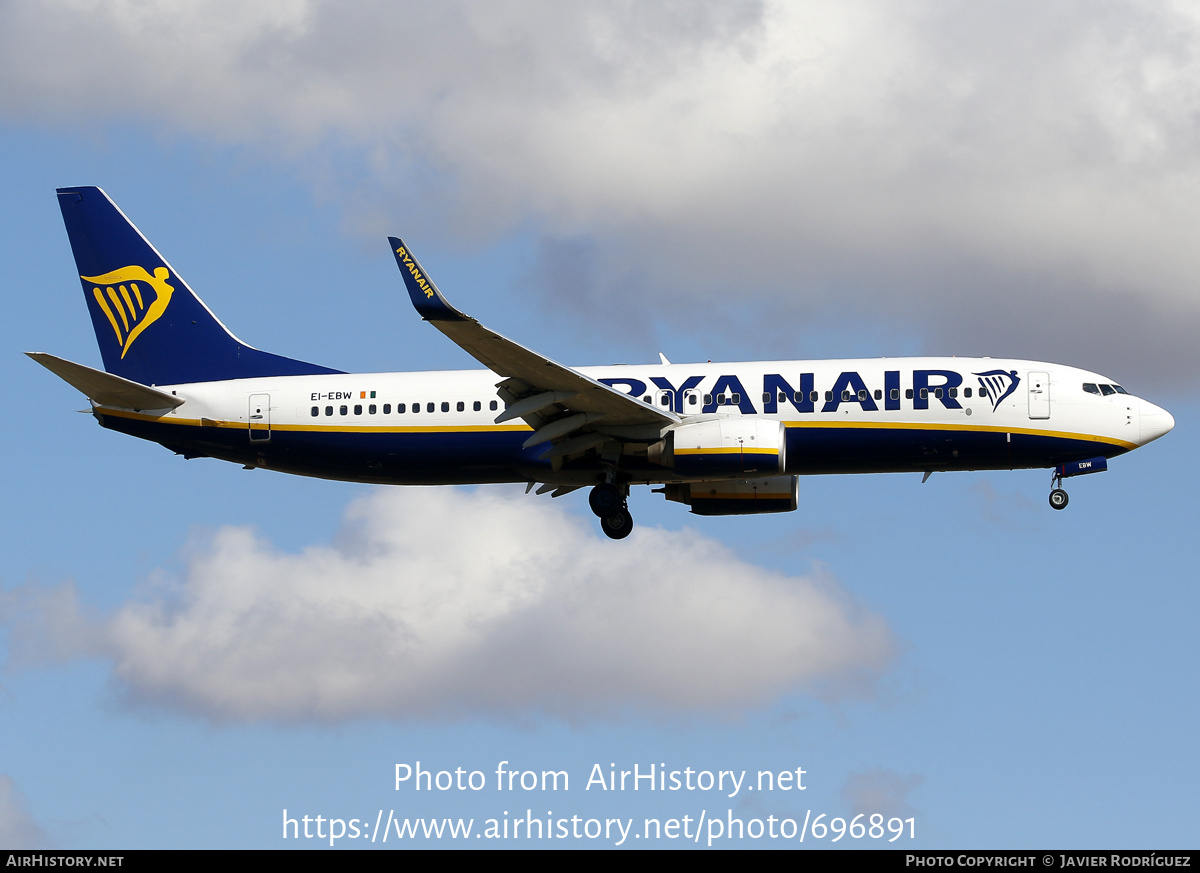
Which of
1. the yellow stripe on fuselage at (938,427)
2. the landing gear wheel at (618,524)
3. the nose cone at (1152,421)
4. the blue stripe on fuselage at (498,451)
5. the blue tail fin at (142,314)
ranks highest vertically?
the blue tail fin at (142,314)

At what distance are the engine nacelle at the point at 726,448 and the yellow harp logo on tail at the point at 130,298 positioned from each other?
18.8m

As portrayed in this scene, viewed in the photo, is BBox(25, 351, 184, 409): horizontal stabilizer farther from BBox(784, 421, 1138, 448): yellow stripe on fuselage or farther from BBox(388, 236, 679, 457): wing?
BBox(784, 421, 1138, 448): yellow stripe on fuselage

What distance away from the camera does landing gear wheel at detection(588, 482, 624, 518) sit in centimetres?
4606

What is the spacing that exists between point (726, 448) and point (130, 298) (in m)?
22.1

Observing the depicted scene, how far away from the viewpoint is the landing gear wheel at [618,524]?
153 feet

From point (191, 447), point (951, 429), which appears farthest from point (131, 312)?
point (951, 429)

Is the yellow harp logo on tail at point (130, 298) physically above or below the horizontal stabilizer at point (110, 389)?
above

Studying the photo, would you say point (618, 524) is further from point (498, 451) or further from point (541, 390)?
point (541, 390)

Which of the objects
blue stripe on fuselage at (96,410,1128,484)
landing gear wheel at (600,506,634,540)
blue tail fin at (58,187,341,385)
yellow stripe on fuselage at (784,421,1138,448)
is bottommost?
landing gear wheel at (600,506,634,540)

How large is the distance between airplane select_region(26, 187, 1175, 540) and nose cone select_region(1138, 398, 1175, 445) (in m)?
0.07

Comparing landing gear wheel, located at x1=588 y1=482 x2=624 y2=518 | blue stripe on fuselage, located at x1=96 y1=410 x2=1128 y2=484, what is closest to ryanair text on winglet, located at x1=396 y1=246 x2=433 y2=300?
A: blue stripe on fuselage, located at x1=96 y1=410 x2=1128 y2=484

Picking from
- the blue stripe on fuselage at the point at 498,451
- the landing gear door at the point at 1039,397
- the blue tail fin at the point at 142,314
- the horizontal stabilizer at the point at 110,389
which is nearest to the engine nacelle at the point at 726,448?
the blue stripe on fuselage at the point at 498,451

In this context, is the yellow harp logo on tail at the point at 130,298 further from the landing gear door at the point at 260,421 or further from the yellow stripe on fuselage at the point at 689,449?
the landing gear door at the point at 260,421

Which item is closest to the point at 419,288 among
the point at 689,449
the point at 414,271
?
the point at 414,271
